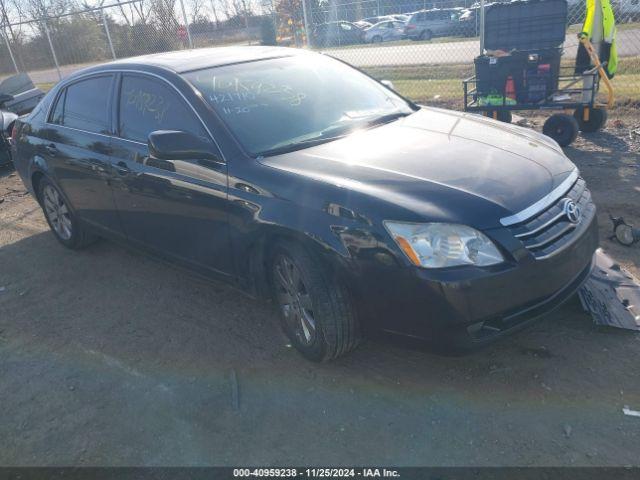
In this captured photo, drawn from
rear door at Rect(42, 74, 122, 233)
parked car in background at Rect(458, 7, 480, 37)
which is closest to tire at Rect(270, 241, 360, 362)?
rear door at Rect(42, 74, 122, 233)

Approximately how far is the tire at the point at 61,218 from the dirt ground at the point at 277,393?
1.12 meters

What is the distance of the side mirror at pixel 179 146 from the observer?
10.8ft

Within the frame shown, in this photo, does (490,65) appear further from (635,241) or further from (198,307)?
(198,307)

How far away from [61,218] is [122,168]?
1710mm

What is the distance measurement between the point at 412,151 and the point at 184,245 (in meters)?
1.67

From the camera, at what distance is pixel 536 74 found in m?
7.35

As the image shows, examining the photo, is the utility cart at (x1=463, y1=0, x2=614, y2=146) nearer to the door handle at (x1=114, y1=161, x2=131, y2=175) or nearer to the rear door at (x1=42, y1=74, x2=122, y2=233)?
the rear door at (x1=42, y1=74, x2=122, y2=233)

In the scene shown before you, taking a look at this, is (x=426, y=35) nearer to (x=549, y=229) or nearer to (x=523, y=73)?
(x=523, y=73)

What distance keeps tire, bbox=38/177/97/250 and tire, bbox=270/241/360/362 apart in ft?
8.80

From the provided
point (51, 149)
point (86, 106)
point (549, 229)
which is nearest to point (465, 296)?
point (549, 229)

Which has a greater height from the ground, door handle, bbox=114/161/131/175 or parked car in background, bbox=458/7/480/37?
door handle, bbox=114/161/131/175

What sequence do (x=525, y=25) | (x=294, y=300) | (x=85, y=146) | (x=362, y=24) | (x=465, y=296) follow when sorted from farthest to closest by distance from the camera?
(x=362, y=24)
(x=525, y=25)
(x=85, y=146)
(x=294, y=300)
(x=465, y=296)

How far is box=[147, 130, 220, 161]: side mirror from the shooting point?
3.28 m

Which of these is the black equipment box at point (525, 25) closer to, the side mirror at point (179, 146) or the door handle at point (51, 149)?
the side mirror at point (179, 146)
